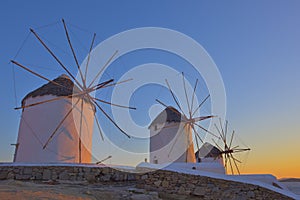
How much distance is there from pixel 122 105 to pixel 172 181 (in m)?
6.12

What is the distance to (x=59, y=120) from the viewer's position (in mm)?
11438

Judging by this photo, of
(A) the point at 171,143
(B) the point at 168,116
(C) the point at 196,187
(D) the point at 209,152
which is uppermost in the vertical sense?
(B) the point at 168,116

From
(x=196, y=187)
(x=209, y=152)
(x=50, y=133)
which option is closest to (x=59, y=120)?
(x=50, y=133)

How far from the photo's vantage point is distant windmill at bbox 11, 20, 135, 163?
11.1 m

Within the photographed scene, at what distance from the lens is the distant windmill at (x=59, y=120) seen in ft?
36.4

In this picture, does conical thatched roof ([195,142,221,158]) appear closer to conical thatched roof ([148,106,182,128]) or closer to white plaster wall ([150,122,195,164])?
white plaster wall ([150,122,195,164])

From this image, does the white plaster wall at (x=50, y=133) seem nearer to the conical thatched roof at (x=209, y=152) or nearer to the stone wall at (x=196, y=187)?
the stone wall at (x=196, y=187)

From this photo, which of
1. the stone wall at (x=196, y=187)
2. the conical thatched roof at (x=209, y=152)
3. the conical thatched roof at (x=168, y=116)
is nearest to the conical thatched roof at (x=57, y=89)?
the stone wall at (x=196, y=187)

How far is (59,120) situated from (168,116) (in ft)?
25.8

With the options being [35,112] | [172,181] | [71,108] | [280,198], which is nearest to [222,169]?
[280,198]

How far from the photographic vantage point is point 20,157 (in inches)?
457

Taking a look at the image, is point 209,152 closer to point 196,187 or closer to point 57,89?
point 57,89

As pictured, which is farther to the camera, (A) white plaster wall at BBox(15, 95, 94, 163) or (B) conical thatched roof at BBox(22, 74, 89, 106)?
(B) conical thatched roof at BBox(22, 74, 89, 106)

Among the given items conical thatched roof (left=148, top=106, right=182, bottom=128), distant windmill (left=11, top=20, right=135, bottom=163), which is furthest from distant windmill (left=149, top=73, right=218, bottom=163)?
distant windmill (left=11, top=20, right=135, bottom=163)
